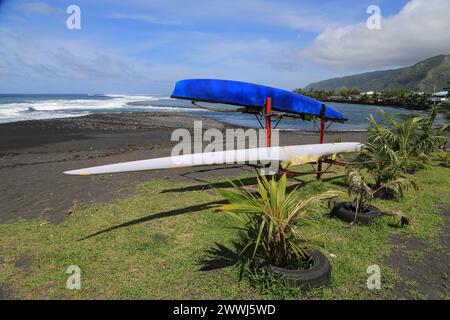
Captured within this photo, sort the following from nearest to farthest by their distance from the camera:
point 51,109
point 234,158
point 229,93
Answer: point 234,158 < point 229,93 < point 51,109

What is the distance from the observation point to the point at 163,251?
203 inches

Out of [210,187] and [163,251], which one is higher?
[210,187]

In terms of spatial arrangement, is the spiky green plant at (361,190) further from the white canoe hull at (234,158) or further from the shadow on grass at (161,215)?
the shadow on grass at (161,215)

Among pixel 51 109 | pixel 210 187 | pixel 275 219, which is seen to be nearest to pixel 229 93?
pixel 210 187

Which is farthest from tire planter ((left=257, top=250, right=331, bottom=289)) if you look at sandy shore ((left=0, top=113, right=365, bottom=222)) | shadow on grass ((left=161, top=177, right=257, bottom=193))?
sandy shore ((left=0, top=113, right=365, bottom=222))

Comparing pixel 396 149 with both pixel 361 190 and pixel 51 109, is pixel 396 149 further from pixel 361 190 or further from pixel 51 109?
pixel 51 109

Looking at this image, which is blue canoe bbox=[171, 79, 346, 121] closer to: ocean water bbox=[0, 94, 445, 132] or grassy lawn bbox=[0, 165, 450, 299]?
grassy lawn bbox=[0, 165, 450, 299]

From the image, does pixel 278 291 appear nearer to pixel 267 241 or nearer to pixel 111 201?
pixel 267 241

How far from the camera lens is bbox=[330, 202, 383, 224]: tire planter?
6.18 meters

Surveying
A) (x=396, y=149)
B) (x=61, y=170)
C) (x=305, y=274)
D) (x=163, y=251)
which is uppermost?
(x=396, y=149)

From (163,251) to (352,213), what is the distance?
383 centimetres

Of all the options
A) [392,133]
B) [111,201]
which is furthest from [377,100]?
[111,201]

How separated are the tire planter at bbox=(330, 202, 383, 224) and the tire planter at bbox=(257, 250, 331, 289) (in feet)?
7.74
